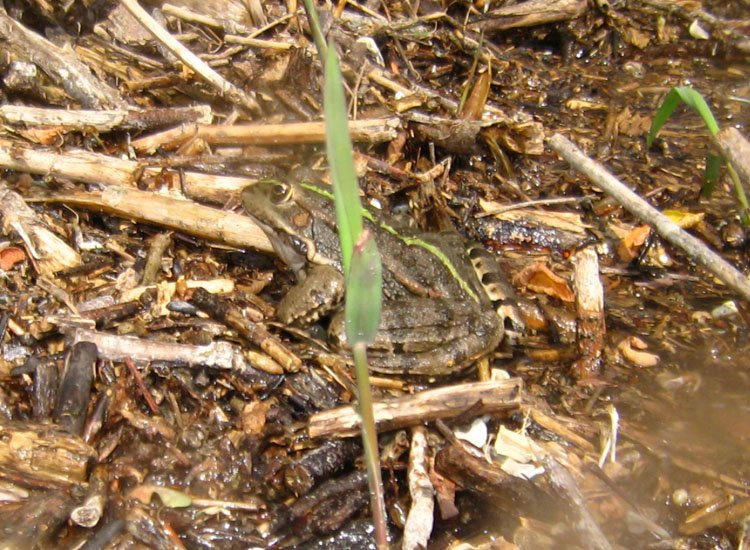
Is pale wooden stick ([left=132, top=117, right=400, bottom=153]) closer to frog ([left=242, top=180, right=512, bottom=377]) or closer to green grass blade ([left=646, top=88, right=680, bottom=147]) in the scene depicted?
frog ([left=242, top=180, right=512, bottom=377])

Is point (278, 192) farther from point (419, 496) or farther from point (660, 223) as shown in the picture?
point (660, 223)

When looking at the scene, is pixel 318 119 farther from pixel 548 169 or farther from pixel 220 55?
pixel 548 169

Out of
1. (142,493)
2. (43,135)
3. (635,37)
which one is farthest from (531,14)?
(142,493)

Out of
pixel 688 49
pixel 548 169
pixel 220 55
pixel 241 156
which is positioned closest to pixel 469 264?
pixel 548 169

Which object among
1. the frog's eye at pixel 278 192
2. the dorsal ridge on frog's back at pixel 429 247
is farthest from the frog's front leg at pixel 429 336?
the frog's eye at pixel 278 192

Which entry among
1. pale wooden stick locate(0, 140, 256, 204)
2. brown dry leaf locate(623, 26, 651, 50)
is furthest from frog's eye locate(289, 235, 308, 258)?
brown dry leaf locate(623, 26, 651, 50)
